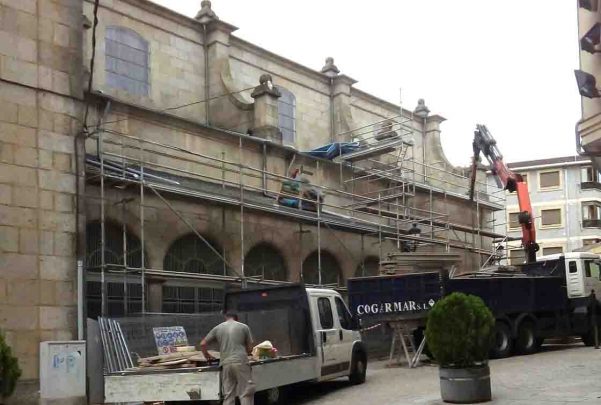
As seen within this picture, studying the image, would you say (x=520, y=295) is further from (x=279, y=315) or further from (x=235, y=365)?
(x=235, y=365)

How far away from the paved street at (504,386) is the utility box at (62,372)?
368 cm

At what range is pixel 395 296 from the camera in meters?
18.7

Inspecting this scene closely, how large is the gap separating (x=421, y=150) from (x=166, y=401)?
81.7 feet

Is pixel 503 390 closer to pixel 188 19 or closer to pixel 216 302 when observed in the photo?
pixel 216 302

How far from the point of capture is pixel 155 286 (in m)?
17.7

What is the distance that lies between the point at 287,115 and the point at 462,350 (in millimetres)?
17007

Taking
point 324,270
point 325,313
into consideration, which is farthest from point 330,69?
point 325,313

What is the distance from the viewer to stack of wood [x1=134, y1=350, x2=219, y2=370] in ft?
40.1

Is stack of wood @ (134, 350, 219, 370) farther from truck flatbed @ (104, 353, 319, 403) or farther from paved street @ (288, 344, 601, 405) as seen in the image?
paved street @ (288, 344, 601, 405)

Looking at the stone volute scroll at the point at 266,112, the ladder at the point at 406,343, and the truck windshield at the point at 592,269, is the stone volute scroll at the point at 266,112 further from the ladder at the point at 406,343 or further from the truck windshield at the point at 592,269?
the truck windshield at the point at 592,269

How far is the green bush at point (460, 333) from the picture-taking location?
12.2 m

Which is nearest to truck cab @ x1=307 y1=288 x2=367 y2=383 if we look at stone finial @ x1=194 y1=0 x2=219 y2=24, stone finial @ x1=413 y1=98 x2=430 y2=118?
stone finial @ x1=194 y1=0 x2=219 y2=24

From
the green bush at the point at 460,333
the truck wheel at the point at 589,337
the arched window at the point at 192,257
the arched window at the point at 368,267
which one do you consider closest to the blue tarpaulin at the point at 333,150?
the arched window at the point at 368,267

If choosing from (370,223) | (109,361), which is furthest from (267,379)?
(370,223)
